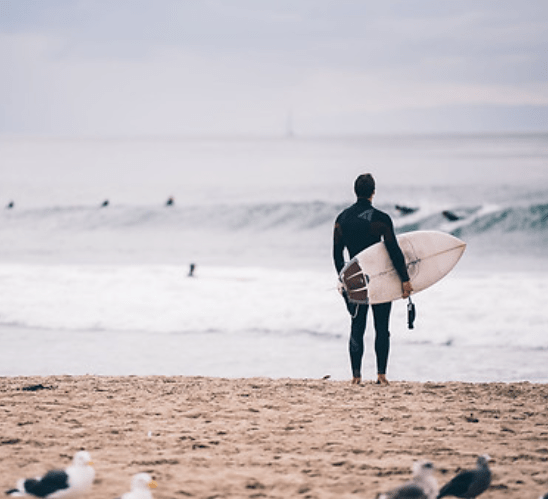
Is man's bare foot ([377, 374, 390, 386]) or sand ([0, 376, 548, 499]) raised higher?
man's bare foot ([377, 374, 390, 386])

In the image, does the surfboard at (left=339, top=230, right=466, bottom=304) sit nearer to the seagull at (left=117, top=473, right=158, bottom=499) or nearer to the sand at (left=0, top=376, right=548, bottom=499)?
the sand at (left=0, top=376, right=548, bottom=499)

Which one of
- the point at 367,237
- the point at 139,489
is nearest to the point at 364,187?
the point at 367,237

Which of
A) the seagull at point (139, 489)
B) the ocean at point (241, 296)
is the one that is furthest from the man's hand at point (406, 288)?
the seagull at point (139, 489)

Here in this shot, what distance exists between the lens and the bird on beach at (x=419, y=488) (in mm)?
3438

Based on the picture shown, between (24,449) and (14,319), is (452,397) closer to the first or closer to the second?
(24,449)

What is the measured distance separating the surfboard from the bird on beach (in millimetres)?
2377

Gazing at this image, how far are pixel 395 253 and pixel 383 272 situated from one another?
19cm

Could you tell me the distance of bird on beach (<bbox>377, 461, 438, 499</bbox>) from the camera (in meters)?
3.44

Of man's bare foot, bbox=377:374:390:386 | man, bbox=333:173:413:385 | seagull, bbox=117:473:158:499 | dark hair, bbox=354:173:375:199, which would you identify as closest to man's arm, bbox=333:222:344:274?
man, bbox=333:173:413:385

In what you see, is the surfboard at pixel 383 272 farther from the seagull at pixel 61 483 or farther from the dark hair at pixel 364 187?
the seagull at pixel 61 483

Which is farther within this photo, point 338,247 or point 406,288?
point 338,247

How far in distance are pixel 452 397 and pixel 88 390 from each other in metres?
3.12

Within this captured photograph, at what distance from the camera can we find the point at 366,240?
5.89m

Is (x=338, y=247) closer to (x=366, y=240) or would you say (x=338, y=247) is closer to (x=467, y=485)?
(x=366, y=240)
